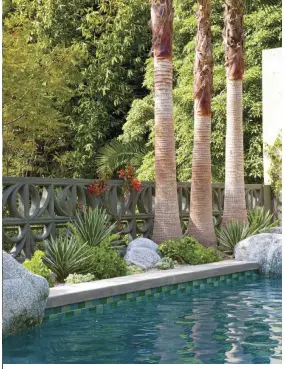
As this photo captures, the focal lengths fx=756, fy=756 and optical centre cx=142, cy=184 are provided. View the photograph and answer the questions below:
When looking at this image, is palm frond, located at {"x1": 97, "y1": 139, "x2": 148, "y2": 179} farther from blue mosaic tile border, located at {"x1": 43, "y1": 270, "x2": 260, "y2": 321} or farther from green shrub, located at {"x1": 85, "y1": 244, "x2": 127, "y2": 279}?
green shrub, located at {"x1": 85, "y1": 244, "x2": 127, "y2": 279}

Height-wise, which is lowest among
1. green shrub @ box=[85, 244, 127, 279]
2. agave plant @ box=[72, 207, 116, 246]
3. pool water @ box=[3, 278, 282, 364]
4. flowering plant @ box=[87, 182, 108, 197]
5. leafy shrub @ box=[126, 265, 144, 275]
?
pool water @ box=[3, 278, 282, 364]

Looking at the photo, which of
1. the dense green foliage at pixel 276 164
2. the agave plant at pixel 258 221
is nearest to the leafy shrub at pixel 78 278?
the agave plant at pixel 258 221

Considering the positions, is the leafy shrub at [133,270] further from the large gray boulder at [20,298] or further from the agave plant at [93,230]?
the large gray boulder at [20,298]

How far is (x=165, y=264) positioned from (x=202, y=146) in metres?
3.59

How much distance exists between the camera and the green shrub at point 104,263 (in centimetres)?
1141

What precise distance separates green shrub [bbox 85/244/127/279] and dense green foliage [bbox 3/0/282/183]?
1080cm

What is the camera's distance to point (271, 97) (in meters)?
20.2

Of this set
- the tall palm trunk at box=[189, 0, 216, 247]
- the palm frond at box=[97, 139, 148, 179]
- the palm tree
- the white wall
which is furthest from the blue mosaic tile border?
the palm frond at box=[97, 139, 148, 179]

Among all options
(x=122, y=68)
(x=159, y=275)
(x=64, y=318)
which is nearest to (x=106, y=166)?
(x=122, y=68)

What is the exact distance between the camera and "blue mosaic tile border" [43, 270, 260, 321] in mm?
9185

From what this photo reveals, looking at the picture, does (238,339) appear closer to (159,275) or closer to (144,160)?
(159,275)

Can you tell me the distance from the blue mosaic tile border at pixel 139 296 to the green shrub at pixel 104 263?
2.60ft

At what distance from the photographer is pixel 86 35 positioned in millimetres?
27438

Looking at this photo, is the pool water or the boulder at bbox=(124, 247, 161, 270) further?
the boulder at bbox=(124, 247, 161, 270)
